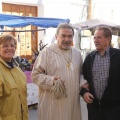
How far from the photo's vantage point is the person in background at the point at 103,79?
10.3 feet

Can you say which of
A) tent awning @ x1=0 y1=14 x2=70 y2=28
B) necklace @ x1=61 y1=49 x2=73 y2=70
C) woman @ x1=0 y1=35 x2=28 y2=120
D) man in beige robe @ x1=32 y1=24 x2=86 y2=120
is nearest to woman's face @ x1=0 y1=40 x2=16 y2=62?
woman @ x1=0 y1=35 x2=28 y2=120

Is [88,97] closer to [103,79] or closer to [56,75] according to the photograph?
[103,79]

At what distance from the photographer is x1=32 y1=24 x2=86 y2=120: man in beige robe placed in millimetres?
3090

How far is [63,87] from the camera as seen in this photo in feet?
9.75

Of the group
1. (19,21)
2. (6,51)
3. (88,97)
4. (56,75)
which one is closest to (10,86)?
(6,51)

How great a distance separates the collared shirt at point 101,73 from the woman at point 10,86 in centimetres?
90

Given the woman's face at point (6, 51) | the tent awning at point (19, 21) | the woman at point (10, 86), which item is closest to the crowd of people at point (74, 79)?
the woman at point (10, 86)

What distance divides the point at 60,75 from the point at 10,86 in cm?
73

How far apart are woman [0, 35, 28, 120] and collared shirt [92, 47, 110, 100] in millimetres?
905

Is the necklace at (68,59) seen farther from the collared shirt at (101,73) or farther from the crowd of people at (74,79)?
the collared shirt at (101,73)

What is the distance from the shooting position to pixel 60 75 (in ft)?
10.1

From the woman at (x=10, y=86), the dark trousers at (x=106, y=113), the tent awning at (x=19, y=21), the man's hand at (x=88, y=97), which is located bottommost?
the dark trousers at (x=106, y=113)

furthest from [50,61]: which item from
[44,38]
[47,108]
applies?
[44,38]

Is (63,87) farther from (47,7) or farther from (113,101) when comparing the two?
(47,7)
